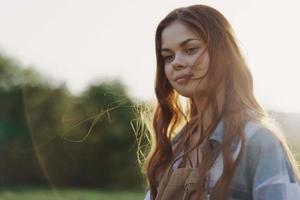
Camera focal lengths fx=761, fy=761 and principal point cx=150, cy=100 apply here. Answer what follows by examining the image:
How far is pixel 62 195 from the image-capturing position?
70.3 ft

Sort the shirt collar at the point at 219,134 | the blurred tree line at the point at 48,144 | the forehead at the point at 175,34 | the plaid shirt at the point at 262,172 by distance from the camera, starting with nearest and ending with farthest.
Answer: the plaid shirt at the point at 262,172, the shirt collar at the point at 219,134, the forehead at the point at 175,34, the blurred tree line at the point at 48,144

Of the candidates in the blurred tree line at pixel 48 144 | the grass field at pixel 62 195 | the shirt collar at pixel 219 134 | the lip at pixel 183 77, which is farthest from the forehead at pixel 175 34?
the blurred tree line at pixel 48 144

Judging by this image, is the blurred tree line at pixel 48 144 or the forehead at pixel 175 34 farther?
the blurred tree line at pixel 48 144

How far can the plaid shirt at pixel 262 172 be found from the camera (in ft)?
7.47

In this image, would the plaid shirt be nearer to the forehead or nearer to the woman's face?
the woman's face

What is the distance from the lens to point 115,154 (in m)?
27.6

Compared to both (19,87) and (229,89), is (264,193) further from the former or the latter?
(19,87)

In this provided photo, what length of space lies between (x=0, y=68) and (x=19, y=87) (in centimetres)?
99

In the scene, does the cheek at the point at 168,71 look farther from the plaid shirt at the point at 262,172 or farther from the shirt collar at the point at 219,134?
the plaid shirt at the point at 262,172

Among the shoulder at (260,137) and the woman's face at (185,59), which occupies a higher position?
the woman's face at (185,59)

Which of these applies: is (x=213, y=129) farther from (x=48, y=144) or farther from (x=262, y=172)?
(x=48, y=144)

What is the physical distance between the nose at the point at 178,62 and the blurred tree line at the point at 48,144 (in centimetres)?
2218

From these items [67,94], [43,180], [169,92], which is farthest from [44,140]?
[169,92]

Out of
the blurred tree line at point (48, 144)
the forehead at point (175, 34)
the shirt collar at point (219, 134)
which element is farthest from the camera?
the blurred tree line at point (48, 144)
